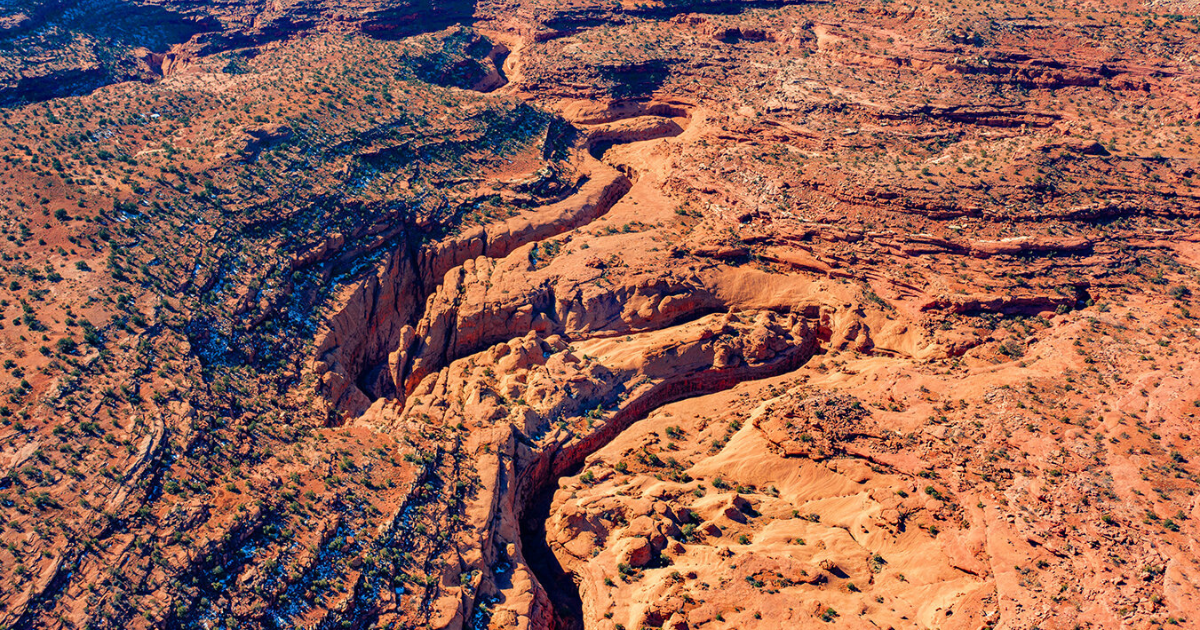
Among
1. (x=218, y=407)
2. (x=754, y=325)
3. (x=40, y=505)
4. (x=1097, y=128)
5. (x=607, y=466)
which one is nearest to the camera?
(x=40, y=505)

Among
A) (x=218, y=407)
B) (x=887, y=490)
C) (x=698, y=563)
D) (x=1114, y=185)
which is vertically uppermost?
(x=1114, y=185)

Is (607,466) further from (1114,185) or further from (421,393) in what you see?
(1114,185)

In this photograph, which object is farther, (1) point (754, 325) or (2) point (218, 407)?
(1) point (754, 325)

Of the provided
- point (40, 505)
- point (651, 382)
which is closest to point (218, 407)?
point (40, 505)

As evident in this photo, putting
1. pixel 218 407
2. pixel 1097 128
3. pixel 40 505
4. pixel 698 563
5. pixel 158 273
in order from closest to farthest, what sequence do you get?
pixel 40 505 < pixel 698 563 < pixel 218 407 < pixel 158 273 < pixel 1097 128

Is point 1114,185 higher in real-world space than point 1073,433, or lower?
higher

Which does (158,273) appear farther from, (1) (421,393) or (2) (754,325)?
(2) (754,325)

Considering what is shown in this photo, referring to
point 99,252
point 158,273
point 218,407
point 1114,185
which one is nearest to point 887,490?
point 1114,185
